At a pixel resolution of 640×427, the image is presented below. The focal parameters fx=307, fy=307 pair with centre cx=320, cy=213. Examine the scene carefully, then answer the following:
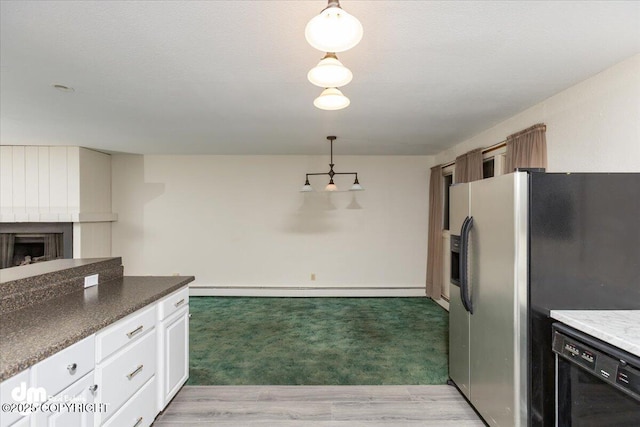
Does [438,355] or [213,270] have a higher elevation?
[213,270]

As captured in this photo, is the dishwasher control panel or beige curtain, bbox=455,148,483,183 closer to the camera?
the dishwasher control panel

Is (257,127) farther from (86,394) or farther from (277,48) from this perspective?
(86,394)

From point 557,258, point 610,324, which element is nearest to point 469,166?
point 557,258

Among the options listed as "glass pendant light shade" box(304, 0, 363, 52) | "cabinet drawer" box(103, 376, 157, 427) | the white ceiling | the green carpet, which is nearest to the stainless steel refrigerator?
the white ceiling

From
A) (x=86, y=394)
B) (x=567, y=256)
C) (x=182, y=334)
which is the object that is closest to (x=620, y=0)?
(x=567, y=256)

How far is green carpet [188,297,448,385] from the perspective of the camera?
2.75 metres

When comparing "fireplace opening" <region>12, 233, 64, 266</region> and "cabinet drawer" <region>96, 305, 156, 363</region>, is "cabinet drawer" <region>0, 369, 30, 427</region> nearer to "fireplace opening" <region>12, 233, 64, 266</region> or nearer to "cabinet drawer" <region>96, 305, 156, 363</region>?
"cabinet drawer" <region>96, 305, 156, 363</region>

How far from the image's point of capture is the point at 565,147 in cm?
246

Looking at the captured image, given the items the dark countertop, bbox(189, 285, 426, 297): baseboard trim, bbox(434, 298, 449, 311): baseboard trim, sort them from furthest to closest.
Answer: bbox(189, 285, 426, 297): baseboard trim, bbox(434, 298, 449, 311): baseboard trim, the dark countertop

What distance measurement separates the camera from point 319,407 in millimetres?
2303

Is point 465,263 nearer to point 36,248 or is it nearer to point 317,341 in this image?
point 317,341

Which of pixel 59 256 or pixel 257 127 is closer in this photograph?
pixel 257 127

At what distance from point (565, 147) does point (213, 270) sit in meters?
5.07

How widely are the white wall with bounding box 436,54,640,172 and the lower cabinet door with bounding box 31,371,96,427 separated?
3.31 m
